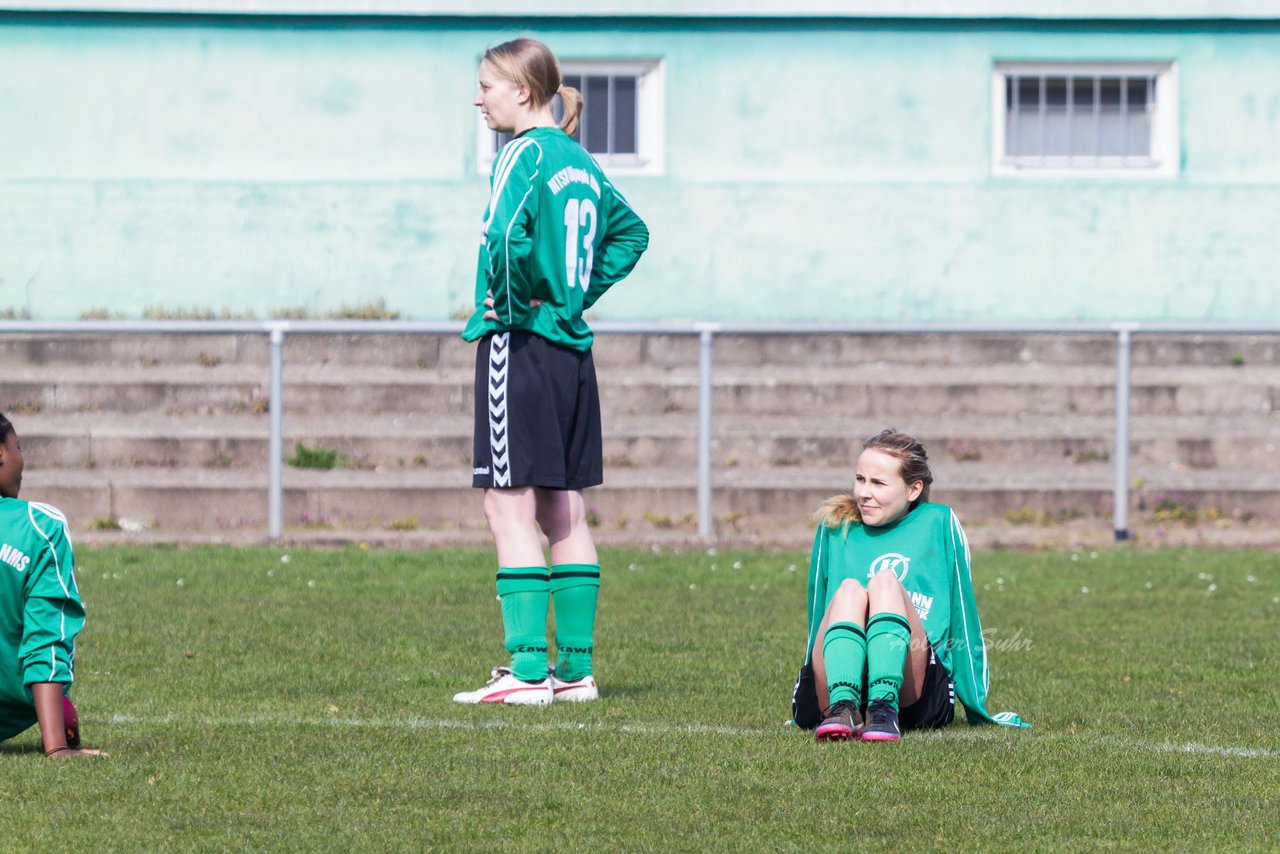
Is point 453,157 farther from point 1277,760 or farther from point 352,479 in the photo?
point 1277,760

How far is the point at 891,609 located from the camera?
6.18 metres

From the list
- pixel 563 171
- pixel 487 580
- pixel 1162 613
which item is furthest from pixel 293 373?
pixel 563 171

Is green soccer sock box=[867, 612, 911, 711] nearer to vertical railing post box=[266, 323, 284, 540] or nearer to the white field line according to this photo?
the white field line

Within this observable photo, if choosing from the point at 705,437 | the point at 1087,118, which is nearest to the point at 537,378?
the point at 705,437

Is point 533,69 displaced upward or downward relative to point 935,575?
upward

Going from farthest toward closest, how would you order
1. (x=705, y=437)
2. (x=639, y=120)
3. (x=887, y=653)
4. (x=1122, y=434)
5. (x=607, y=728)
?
(x=639, y=120) → (x=1122, y=434) → (x=705, y=437) → (x=607, y=728) → (x=887, y=653)

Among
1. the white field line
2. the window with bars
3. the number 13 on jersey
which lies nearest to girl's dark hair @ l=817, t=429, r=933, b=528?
the white field line

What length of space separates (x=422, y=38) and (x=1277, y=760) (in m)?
12.7

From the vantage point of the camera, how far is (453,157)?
57.0ft

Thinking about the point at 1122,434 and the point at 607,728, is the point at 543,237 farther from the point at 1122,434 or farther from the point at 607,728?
the point at 1122,434

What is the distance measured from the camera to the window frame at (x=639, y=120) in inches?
684

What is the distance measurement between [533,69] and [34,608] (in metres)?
2.70

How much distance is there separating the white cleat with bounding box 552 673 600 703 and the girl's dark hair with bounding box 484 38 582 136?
197 centimetres

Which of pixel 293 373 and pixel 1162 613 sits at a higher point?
pixel 293 373
